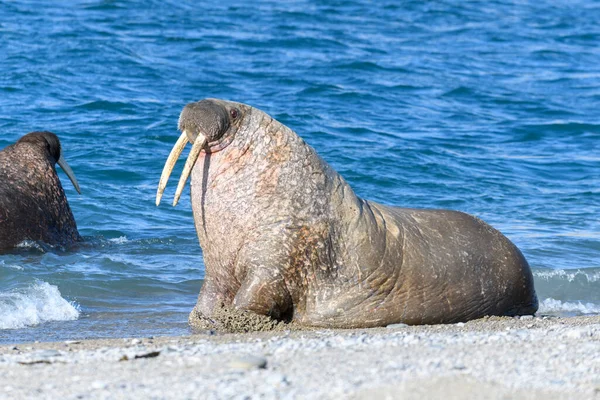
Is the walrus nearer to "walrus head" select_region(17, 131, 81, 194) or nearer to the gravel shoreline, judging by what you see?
"walrus head" select_region(17, 131, 81, 194)

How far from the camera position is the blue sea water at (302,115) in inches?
380

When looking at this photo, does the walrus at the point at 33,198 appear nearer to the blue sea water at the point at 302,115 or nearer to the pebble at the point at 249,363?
the blue sea water at the point at 302,115

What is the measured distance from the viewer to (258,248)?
7176mm

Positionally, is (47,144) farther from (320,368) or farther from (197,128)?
(320,368)

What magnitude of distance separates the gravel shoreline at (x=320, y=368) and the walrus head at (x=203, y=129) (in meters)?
1.28

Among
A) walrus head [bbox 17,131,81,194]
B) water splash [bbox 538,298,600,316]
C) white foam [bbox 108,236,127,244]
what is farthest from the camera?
walrus head [bbox 17,131,81,194]

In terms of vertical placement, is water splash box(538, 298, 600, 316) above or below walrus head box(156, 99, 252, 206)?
Answer: below

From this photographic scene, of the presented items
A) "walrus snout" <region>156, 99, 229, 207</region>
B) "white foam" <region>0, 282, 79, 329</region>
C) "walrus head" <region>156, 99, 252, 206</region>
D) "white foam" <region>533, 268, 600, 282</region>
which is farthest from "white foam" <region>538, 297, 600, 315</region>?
"white foam" <region>0, 282, 79, 329</region>

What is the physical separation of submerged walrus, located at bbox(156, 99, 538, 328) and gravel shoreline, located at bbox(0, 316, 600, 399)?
38.7 inches

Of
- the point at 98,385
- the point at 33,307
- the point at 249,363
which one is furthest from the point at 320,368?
the point at 33,307

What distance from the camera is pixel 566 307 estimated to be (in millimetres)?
9352

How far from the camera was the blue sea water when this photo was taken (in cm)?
965

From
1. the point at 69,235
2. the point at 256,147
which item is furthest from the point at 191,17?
the point at 256,147

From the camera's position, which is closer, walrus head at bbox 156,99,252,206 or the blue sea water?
walrus head at bbox 156,99,252,206
